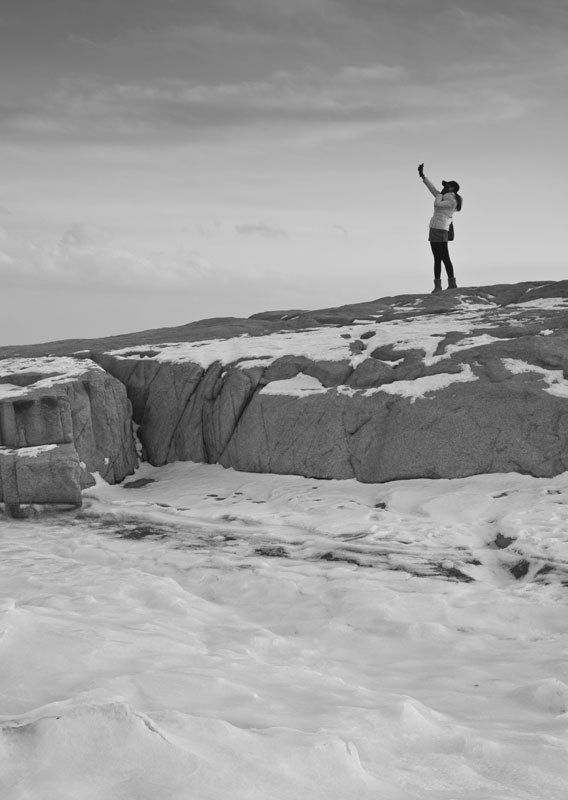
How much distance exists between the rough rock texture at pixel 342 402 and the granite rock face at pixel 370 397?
0.07 ft

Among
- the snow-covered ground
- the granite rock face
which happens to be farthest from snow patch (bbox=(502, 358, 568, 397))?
the snow-covered ground

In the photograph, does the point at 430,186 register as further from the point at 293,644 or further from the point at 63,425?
the point at 293,644

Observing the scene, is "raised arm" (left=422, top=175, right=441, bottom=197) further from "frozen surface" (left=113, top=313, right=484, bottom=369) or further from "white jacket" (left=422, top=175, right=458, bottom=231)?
"frozen surface" (left=113, top=313, right=484, bottom=369)

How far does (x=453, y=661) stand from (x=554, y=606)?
5.21ft

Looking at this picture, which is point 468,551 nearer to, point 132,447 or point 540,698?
point 540,698

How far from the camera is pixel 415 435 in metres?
10.7

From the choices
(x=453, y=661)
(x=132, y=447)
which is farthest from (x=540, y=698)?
(x=132, y=447)

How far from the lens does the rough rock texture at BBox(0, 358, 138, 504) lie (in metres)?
10.6

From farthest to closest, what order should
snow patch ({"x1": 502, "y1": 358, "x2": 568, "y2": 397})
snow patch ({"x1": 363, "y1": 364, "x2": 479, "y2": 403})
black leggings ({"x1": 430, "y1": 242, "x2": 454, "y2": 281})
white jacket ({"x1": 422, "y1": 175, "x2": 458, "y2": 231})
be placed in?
black leggings ({"x1": 430, "y1": 242, "x2": 454, "y2": 281})
white jacket ({"x1": 422, "y1": 175, "x2": 458, "y2": 231})
snow patch ({"x1": 363, "y1": 364, "x2": 479, "y2": 403})
snow patch ({"x1": 502, "y1": 358, "x2": 568, "y2": 397})

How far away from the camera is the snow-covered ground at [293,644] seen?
2.81 meters

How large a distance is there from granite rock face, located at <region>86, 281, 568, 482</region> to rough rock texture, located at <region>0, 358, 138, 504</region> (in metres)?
0.89

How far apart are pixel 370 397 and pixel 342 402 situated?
0.46 meters

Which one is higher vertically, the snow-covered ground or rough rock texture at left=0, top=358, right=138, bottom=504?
rough rock texture at left=0, top=358, right=138, bottom=504

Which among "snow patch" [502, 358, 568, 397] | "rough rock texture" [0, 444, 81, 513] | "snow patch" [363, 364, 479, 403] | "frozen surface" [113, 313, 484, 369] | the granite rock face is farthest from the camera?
"frozen surface" [113, 313, 484, 369]
